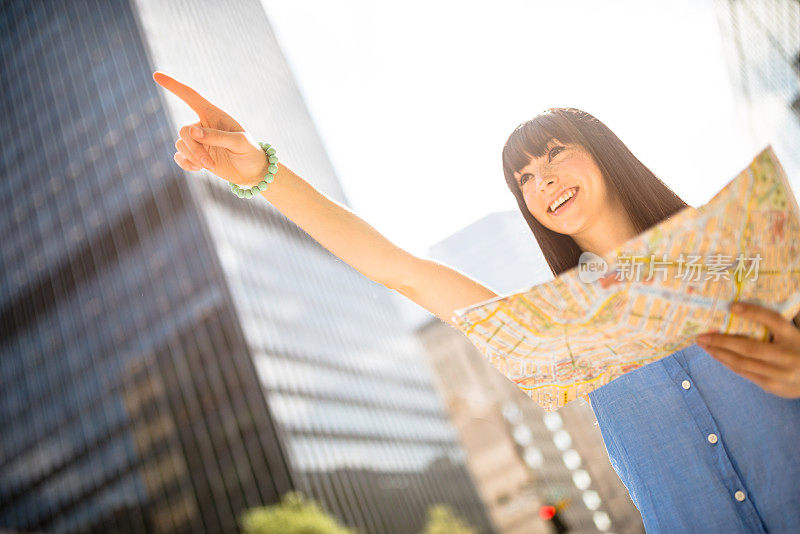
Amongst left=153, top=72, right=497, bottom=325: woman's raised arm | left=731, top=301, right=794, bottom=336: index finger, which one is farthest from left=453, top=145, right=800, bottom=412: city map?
left=153, top=72, right=497, bottom=325: woman's raised arm

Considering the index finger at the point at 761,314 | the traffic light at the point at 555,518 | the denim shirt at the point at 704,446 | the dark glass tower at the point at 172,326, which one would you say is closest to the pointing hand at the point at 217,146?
the denim shirt at the point at 704,446

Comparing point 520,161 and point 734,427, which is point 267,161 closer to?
point 520,161

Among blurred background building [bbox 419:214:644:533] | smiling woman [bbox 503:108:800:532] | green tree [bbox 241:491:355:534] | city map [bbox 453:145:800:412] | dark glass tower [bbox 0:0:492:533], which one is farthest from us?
blurred background building [bbox 419:214:644:533]

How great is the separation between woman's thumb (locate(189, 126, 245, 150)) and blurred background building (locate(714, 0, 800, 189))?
415 cm

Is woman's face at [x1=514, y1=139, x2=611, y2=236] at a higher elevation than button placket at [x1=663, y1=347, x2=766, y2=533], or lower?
higher

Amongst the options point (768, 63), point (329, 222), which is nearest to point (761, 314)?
point (329, 222)

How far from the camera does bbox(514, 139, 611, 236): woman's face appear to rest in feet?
4.89

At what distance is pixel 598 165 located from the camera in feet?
5.05

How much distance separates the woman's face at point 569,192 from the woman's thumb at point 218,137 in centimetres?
72

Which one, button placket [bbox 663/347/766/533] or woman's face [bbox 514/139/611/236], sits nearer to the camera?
button placket [bbox 663/347/766/533]

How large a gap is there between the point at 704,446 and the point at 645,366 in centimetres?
19

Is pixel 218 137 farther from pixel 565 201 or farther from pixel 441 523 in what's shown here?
pixel 441 523

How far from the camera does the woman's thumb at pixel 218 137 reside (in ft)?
4.79

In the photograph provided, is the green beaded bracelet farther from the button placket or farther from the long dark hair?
the button placket
